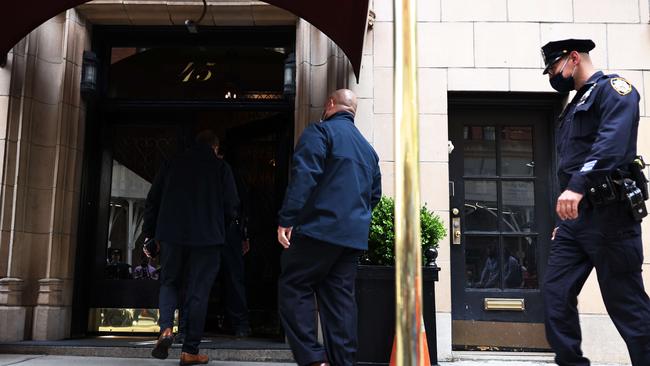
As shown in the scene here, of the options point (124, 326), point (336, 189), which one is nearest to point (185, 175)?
point (336, 189)

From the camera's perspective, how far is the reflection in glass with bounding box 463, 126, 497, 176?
239 inches

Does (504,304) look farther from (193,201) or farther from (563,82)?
(193,201)

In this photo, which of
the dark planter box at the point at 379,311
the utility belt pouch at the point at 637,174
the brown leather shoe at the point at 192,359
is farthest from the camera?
the brown leather shoe at the point at 192,359

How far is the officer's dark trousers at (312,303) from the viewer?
3549mm

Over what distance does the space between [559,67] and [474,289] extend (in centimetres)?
285

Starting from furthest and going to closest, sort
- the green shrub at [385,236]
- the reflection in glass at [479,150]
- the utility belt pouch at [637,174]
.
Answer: the reflection in glass at [479,150]
the green shrub at [385,236]
the utility belt pouch at [637,174]

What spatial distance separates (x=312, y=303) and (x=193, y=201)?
5.58ft

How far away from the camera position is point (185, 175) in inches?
196

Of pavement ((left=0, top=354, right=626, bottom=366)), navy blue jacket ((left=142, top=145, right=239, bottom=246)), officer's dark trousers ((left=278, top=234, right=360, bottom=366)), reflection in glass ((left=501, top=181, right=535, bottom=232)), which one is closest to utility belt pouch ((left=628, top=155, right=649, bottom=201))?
officer's dark trousers ((left=278, top=234, right=360, bottom=366))

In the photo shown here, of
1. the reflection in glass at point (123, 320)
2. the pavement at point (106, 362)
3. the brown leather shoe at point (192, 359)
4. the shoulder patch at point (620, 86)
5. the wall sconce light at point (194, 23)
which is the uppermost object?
the wall sconce light at point (194, 23)

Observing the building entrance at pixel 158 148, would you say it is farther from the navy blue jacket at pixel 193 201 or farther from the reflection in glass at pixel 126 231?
the navy blue jacket at pixel 193 201

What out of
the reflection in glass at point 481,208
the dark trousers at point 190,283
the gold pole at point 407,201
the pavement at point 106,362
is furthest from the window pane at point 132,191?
the gold pole at point 407,201

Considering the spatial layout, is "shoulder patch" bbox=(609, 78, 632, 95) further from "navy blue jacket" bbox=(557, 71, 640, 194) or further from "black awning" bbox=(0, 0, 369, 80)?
"black awning" bbox=(0, 0, 369, 80)

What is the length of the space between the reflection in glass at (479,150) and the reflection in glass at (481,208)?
18cm
